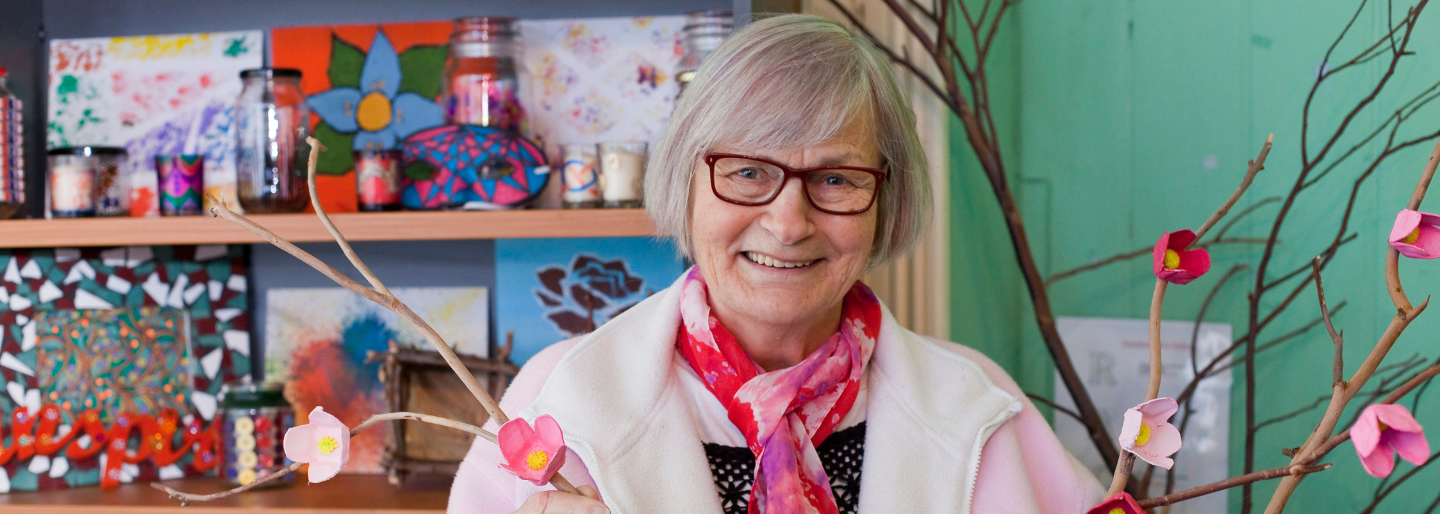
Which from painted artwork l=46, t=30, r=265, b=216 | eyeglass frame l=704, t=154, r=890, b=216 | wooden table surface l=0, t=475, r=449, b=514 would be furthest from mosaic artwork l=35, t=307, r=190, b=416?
→ eyeglass frame l=704, t=154, r=890, b=216

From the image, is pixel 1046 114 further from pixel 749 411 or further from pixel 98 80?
pixel 98 80

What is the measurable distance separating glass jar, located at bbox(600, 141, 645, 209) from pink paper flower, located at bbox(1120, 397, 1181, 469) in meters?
0.88

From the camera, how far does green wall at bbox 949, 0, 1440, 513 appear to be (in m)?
1.49

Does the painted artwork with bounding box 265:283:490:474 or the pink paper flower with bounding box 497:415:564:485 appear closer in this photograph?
the pink paper flower with bounding box 497:415:564:485

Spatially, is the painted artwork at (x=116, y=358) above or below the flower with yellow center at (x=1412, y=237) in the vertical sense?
below

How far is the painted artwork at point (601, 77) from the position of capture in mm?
1549

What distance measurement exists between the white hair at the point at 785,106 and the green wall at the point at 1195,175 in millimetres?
703

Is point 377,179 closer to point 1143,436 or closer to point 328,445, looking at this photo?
point 328,445

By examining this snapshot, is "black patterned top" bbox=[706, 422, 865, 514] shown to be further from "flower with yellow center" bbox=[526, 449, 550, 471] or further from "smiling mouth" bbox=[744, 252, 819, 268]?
"flower with yellow center" bbox=[526, 449, 550, 471]

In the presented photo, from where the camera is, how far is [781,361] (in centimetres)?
115

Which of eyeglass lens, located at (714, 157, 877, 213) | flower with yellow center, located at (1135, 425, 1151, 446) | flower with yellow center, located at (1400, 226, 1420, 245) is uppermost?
eyeglass lens, located at (714, 157, 877, 213)

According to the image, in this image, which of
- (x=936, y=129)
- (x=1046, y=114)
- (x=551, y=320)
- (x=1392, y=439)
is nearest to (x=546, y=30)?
(x=551, y=320)

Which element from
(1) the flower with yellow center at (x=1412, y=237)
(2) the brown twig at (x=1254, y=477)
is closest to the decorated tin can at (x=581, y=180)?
(2) the brown twig at (x=1254, y=477)

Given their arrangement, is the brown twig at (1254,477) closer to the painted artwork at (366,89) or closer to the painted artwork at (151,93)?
the painted artwork at (366,89)
